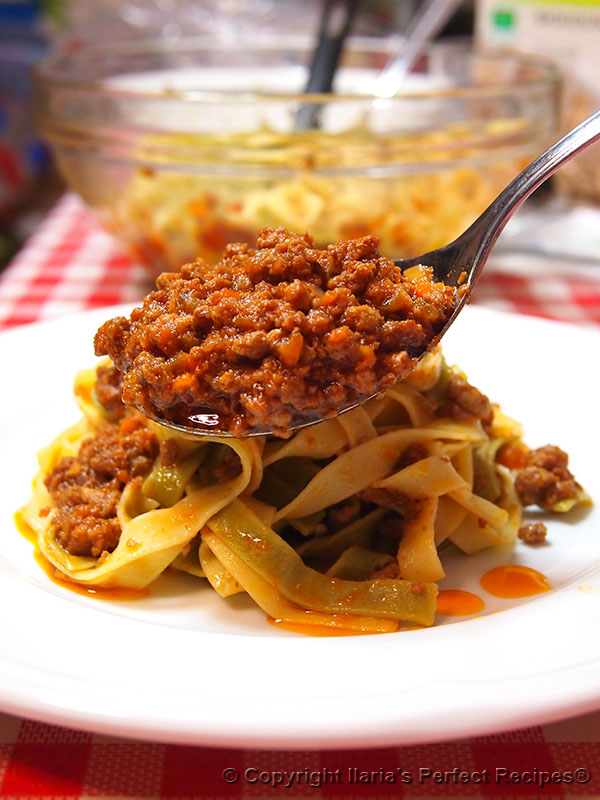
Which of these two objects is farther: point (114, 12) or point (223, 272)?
point (114, 12)

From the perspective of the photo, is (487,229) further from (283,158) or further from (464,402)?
(283,158)

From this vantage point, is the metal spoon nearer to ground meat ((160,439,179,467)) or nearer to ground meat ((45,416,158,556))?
ground meat ((160,439,179,467))

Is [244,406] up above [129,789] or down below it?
above

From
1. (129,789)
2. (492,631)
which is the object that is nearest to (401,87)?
(492,631)

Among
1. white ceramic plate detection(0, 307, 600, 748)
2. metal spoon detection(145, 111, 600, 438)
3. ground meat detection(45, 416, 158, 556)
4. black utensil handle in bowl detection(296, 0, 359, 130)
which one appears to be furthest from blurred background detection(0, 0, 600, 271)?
white ceramic plate detection(0, 307, 600, 748)

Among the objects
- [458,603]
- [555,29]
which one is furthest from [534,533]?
[555,29]

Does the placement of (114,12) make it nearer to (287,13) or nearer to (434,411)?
(287,13)

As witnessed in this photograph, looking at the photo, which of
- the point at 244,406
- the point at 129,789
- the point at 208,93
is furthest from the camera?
the point at 208,93
